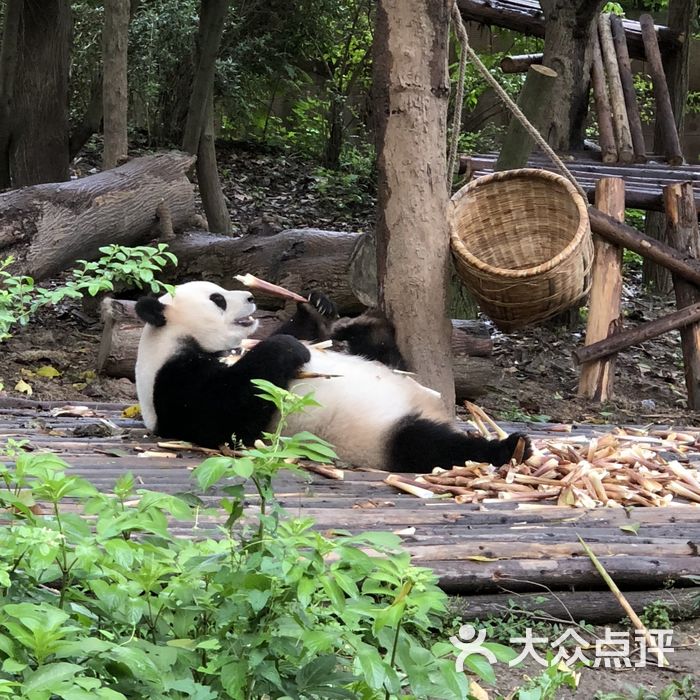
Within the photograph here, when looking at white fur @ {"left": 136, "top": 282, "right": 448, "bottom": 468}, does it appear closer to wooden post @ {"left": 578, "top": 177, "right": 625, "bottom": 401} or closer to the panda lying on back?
the panda lying on back

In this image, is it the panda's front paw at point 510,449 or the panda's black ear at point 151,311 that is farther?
the panda's black ear at point 151,311

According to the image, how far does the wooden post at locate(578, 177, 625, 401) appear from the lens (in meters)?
6.35

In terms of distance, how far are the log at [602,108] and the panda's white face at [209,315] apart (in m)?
4.47

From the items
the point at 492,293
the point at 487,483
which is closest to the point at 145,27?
the point at 492,293

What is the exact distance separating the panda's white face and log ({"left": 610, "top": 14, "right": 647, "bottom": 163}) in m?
4.68

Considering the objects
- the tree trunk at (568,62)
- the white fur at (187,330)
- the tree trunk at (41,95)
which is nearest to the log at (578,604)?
the white fur at (187,330)

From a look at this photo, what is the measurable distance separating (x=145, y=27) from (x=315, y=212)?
8.14ft

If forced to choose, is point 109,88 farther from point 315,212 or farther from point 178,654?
point 178,654

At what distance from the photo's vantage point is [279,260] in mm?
6824

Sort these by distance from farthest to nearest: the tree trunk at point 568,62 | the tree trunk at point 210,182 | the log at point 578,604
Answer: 1. the tree trunk at point 210,182
2. the tree trunk at point 568,62
3. the log at point 578,604

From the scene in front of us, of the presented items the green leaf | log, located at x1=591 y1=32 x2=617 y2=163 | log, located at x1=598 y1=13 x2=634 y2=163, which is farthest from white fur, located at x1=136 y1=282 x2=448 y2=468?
log, located at x1=598 y1=13 x2=634 y2=163

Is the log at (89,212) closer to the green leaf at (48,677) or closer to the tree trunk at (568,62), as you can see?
the tree trunk at (568,62)

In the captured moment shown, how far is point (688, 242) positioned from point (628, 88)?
83.8 inches

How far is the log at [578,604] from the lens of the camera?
245cm
